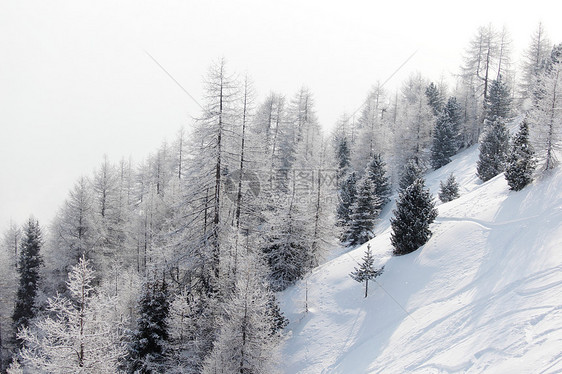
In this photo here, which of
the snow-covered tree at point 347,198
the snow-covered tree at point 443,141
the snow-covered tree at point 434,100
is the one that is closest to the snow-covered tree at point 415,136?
the snow-covered tree at point 443,141

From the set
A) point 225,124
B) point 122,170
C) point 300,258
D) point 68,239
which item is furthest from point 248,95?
point 122,170

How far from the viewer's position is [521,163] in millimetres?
17953

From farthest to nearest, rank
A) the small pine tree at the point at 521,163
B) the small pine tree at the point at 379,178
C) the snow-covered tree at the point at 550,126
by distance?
1. the small pine tree at the point at 379,178
2. the small pine tree at the point at 521,163
3. the snow-covered tree at the point at 550,126

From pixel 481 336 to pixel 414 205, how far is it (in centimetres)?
948

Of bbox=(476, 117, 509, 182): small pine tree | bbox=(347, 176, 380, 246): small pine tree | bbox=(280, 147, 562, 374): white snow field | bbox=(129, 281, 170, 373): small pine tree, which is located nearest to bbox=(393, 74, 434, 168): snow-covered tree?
bbox=(476, 117, 509, 182): small pine tree

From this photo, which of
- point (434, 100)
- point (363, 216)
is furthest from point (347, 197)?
point (434, 100)

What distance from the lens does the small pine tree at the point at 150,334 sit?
15969 millimetres

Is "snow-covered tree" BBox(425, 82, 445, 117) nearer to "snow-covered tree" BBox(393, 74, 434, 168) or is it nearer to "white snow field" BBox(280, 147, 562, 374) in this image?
"snow-covered tree" BBox(393, 74, 434, 168)

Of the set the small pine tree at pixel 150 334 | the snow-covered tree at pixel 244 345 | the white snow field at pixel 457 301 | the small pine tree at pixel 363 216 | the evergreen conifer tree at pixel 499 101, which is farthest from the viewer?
the evergreen conifer tree at pixel 499 101

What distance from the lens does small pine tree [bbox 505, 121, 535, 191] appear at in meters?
17.7

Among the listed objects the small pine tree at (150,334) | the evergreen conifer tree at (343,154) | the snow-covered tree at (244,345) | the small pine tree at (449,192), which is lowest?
the small pine tree at (449,192)

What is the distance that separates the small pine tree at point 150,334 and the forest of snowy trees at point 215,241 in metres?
0.06

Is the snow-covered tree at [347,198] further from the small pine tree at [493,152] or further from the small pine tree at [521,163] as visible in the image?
the small pine tree at [521,163]

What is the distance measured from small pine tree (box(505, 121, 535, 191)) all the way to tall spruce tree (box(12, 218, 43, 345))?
3925 centimetres
